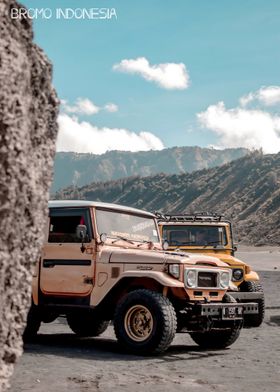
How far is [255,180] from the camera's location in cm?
8138

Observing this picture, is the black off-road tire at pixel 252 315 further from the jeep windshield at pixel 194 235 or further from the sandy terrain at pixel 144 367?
the jeep windshield at pixel 194 235

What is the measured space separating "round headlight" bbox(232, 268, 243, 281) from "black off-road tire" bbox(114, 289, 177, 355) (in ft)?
11.3

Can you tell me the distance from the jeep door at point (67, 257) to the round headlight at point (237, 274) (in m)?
3.37

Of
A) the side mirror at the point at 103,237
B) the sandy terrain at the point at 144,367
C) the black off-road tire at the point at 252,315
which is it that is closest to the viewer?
the sandy terrain at the point at 144,367

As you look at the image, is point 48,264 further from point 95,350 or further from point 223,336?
point 223,336

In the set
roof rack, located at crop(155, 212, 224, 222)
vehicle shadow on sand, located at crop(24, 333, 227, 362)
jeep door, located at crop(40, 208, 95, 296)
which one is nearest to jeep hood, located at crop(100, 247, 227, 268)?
jeep door, located at crop(40, 208, 95, 296)

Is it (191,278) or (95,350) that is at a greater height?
(191,278)

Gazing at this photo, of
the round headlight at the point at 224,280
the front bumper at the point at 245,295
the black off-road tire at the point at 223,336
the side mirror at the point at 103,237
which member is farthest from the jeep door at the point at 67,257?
the front bumper at the point at 245,295

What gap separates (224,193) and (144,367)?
76.1 meters

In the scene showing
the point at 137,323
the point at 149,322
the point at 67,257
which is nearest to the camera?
the point at 149,322

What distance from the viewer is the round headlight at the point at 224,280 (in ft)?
30.0

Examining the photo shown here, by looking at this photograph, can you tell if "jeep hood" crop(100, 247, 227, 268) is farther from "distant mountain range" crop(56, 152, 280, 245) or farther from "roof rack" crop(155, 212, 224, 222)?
"distant mountain range" crop(56, 152, 280, 245)

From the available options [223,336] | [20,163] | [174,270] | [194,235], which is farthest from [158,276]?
[20,163]

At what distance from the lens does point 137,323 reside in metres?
8.37
